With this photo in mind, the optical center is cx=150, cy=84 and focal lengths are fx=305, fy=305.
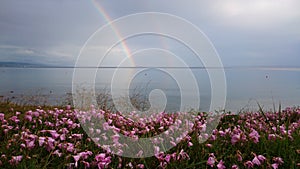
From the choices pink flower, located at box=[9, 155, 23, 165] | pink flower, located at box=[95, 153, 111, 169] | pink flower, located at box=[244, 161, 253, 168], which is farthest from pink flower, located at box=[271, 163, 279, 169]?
pink flower, located at box=[9, 155, 23, 165]

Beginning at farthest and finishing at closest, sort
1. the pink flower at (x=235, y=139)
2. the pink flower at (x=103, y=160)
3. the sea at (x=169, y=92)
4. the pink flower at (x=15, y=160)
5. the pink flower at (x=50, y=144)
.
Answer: the sea at (x=169, y=92), the pink flower at (x=235, y=139), the pink flower at (x=50, y=144), the pink flower at (x=103, y=160), the pink flower at (x=15, y=160)

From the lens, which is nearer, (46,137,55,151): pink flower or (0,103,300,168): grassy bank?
(0,103,300,168): grassy bank

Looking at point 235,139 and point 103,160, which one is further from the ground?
point 235,139

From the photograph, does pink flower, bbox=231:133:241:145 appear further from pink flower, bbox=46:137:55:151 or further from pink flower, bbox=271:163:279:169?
pink flower, bbox=46:137:55:151

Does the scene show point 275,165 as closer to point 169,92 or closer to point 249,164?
point 249,164

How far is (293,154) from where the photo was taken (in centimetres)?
394

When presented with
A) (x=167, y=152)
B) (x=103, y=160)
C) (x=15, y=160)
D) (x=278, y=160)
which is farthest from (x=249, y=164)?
(x=15, y=160)

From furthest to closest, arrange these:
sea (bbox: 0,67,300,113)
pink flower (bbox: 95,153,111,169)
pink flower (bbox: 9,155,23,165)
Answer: sea (bbox: 0,67,300,113), pink flower (bbox: 95,153,111,169), pink flower (bbox: 9,155,23,165)

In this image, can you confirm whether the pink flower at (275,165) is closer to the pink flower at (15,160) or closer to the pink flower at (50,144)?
the pink flower at (50,144)

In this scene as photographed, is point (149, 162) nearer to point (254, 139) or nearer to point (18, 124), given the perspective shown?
point (254, 139)

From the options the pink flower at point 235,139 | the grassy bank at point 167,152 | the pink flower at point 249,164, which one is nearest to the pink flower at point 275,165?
the grassy bank at point 167,152

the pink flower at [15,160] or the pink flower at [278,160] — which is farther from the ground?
the pink flower at [278,160]

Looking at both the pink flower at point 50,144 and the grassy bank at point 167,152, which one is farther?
the pink flower at point 50,144

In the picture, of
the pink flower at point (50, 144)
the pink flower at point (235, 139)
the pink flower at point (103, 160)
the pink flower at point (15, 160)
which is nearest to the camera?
the pink flower at point (15, 160)
